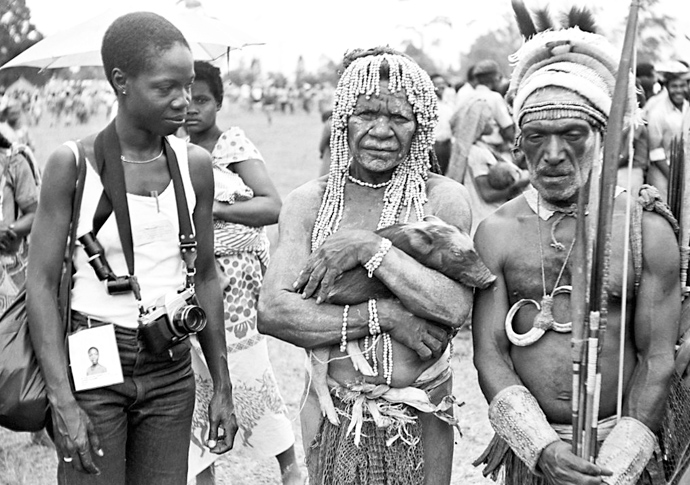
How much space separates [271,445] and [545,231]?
2070 mm

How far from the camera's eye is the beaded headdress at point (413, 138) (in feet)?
8.82

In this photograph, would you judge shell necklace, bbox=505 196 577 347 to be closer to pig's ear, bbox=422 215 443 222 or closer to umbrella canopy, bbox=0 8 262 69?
pig's ear, bbox=422 215 443 222

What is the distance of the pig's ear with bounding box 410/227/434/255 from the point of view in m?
2.56

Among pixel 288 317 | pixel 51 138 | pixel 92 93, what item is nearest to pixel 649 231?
pixel 288 317

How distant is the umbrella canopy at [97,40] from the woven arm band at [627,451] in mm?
2859

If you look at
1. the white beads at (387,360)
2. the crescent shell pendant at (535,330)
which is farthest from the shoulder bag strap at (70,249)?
the crescent shell pendant at (535,330)

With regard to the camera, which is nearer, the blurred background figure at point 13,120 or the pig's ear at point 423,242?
the pig's ear at point 423,242

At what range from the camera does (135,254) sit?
8.64 ft

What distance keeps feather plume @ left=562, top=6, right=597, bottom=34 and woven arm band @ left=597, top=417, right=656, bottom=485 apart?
1.22 metres

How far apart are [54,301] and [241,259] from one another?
1471mm

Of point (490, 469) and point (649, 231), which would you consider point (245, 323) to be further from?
point (649, 231)

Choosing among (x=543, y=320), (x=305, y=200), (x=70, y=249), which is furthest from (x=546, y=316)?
(x=70, y=249)

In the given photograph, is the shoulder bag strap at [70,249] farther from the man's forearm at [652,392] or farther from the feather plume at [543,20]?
the man's forearm at [652,392]

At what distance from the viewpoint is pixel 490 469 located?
2.69 meters
